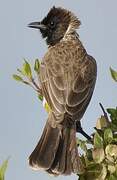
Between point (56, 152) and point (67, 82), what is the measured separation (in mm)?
737

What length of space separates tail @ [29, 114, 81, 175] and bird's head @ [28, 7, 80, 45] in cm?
192

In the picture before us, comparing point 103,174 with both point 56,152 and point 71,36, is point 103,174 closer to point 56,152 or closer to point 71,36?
point 56,152

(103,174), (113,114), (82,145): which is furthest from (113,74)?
(103,174)

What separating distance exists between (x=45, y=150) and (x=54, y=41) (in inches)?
90.4

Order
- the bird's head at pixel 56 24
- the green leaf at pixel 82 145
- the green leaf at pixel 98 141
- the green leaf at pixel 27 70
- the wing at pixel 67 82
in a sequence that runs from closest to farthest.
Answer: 1. the green leaf at pixel 98 141
2. the green leaf at pixel 82 145
3. the green leaf at pixel 27 70
4. the wing at pixel 67 82
5. the bird's head at pixel 56 24

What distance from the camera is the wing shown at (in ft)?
13.8

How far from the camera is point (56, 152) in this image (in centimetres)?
395

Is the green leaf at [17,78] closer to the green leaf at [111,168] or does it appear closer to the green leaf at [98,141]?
the green leaf at [98,141]

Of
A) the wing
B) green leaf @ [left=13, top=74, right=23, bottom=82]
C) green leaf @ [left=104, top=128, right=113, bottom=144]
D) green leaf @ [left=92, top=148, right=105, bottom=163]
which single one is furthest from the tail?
green leaf @ [left=92, top=148, right=105, bottom=163]

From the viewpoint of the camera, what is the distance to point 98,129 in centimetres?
297

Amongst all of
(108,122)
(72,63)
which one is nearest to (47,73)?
(72,63)

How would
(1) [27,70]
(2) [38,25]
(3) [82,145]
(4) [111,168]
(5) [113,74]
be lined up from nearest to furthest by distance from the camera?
(4) [111,168] < (3) [82,145] < (5) [113,74] < (1) [27,70] < (2) [38,25]

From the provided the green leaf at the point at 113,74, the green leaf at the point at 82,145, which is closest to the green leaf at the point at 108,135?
the green leaf at the point at 82,145

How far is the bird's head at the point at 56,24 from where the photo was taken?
19.7ft
